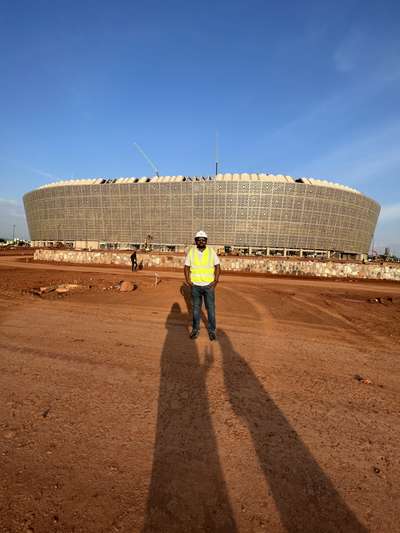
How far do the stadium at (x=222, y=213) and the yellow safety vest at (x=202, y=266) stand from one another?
55228mm

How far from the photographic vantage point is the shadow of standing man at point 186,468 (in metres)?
1.61

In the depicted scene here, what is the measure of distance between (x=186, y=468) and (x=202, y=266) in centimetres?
366

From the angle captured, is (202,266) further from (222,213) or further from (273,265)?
(222,213)

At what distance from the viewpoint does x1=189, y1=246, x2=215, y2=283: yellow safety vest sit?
17.6ft

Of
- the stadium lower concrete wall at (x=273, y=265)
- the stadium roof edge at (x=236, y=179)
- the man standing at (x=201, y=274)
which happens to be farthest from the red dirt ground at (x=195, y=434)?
the stadium roof edge at (x=236, y=179)

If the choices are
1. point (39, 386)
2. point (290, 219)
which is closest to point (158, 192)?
point (290, 219)

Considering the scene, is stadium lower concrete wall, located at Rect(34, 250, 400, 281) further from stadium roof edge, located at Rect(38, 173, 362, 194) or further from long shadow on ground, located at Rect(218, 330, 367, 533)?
stadium roof edge, located at Rect(38, 173, 362, 194)

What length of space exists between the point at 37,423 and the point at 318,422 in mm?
2483

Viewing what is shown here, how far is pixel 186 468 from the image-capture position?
2.00m

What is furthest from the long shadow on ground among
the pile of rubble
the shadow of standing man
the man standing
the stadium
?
the stadium

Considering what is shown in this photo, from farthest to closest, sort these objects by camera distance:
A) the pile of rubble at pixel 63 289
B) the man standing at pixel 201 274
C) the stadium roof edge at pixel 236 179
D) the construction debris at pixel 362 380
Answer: the stadium roof edge at pixel 236 179, the pile of rubble at pixel 63 289, the man standing at pixel 201 274, the construction debris at pixel 362 380

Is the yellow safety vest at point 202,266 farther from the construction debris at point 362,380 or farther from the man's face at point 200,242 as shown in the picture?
the construction debris at point 362,380

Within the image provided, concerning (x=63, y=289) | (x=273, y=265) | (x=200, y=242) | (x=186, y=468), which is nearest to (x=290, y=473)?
(x=186, y=468)

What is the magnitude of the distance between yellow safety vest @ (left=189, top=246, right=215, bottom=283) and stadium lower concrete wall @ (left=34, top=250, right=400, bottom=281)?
1981 centimetres
